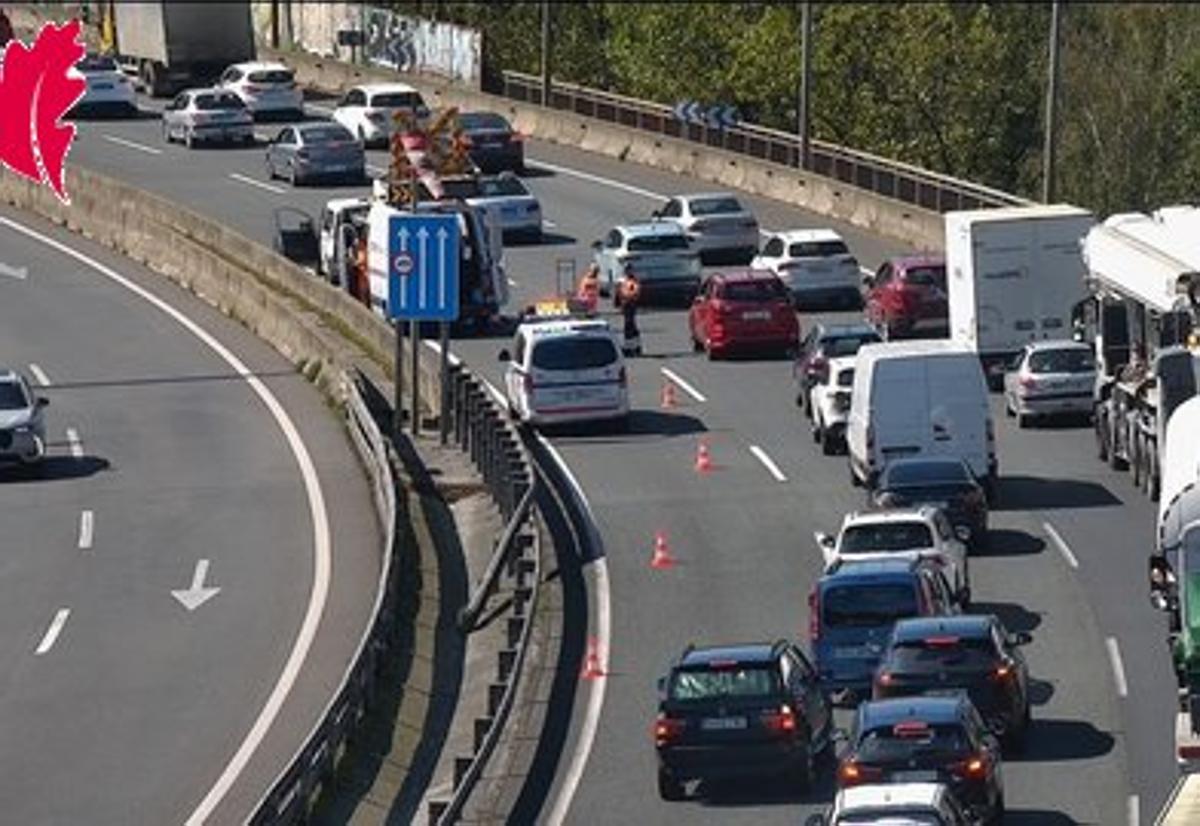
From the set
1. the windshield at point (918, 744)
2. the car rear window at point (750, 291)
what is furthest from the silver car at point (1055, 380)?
the windshield at point (918, 744)

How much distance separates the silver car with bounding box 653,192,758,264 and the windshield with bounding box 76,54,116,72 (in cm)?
2720

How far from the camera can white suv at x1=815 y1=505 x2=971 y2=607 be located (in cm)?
4294

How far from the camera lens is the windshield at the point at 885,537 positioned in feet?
142

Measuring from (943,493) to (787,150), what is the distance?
38.0m

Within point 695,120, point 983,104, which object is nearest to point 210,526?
point 695,120

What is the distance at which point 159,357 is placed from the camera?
2699 inches

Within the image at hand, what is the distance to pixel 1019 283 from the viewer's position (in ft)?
195

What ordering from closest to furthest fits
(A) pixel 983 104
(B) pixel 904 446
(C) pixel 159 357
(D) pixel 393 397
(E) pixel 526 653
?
1. (E) pixel 526 653
2. (B) pixel 904 446
3. (D) pixel 393 397
4. (C) pixel 159 357
5. (A) pixel 983 104

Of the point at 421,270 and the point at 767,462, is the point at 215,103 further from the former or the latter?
the point at 767,462

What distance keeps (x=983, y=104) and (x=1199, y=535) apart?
283 feet

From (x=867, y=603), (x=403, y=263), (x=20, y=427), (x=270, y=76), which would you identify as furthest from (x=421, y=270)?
(x=270, y=76)

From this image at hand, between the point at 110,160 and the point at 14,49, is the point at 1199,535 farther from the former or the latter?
the point at 110,160

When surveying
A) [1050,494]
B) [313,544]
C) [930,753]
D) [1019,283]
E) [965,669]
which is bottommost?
[313,544]

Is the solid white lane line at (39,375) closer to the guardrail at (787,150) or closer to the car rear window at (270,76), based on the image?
the guardrail at (787,150)
